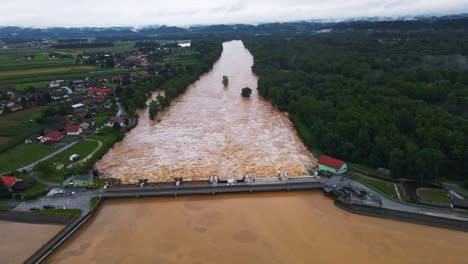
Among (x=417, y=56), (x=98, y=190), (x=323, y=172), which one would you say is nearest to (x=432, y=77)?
(x=417, y=56)

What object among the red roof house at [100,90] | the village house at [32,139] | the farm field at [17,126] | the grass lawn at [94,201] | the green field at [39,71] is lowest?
the grass lawn at [94,201]

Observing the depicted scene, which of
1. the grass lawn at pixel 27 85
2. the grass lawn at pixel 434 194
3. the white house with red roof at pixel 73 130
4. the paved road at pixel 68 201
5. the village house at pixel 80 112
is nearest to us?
the grass lawn at pixel 434 194

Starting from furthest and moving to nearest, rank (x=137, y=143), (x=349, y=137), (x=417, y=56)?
(x=417, y=56) < (x=137, y=143) < (x=349, y=137)

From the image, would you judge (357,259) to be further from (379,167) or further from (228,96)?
(228,96)

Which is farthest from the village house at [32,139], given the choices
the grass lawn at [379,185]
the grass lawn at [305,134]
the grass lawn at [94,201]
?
the grass lawn at [379,185]

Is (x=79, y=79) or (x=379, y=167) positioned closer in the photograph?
(x=379, y=167)

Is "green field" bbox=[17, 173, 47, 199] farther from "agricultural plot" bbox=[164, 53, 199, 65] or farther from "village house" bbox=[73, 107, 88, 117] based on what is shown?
"agricultural plot" bbox=[164, 53, 199, 65]

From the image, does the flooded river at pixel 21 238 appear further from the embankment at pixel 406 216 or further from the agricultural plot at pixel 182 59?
the agricultural plot at pixel 182 59
